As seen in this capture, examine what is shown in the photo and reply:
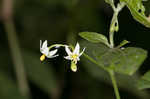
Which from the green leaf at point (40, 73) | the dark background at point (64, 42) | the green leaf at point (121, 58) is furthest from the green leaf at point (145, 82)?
the green leaf at point (40, 73)

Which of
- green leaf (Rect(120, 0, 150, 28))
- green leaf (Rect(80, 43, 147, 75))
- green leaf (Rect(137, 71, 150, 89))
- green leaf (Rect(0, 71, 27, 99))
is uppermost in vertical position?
green leaf (Rect(120, 0, 150, 28))

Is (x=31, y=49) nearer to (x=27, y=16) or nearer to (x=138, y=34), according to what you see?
(x=27, y=16)

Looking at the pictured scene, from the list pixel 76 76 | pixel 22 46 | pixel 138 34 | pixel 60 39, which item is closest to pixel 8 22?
pixel 22 46

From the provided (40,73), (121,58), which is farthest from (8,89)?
(121,58)

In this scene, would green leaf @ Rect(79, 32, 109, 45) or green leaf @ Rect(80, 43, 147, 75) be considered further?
green leaf @ Rect(79, 32, 109, 45)

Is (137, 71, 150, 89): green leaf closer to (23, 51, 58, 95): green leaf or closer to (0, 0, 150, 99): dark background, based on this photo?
(0, 0, 150, 99): dark background

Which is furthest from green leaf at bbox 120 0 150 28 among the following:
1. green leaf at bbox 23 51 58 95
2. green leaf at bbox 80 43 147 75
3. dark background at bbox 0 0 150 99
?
green leaf at bbox 23 51 58 95

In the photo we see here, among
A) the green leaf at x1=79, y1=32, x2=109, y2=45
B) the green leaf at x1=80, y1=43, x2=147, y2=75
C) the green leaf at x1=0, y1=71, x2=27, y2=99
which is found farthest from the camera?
the green leaf at x1=0, y1=71, x2=27, y2=99

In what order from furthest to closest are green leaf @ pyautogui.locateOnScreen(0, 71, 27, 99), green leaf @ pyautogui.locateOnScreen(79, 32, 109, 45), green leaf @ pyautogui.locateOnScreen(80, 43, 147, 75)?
green leaf @ pyautogui.locateOnScreen(0, 71, 27, 99) → green leaf @ pyautogui.locateOnScreen(79, 32, 109, 45) → green leaf @ pyautogui.locateOnScreen(80, 43, 147, 75)
